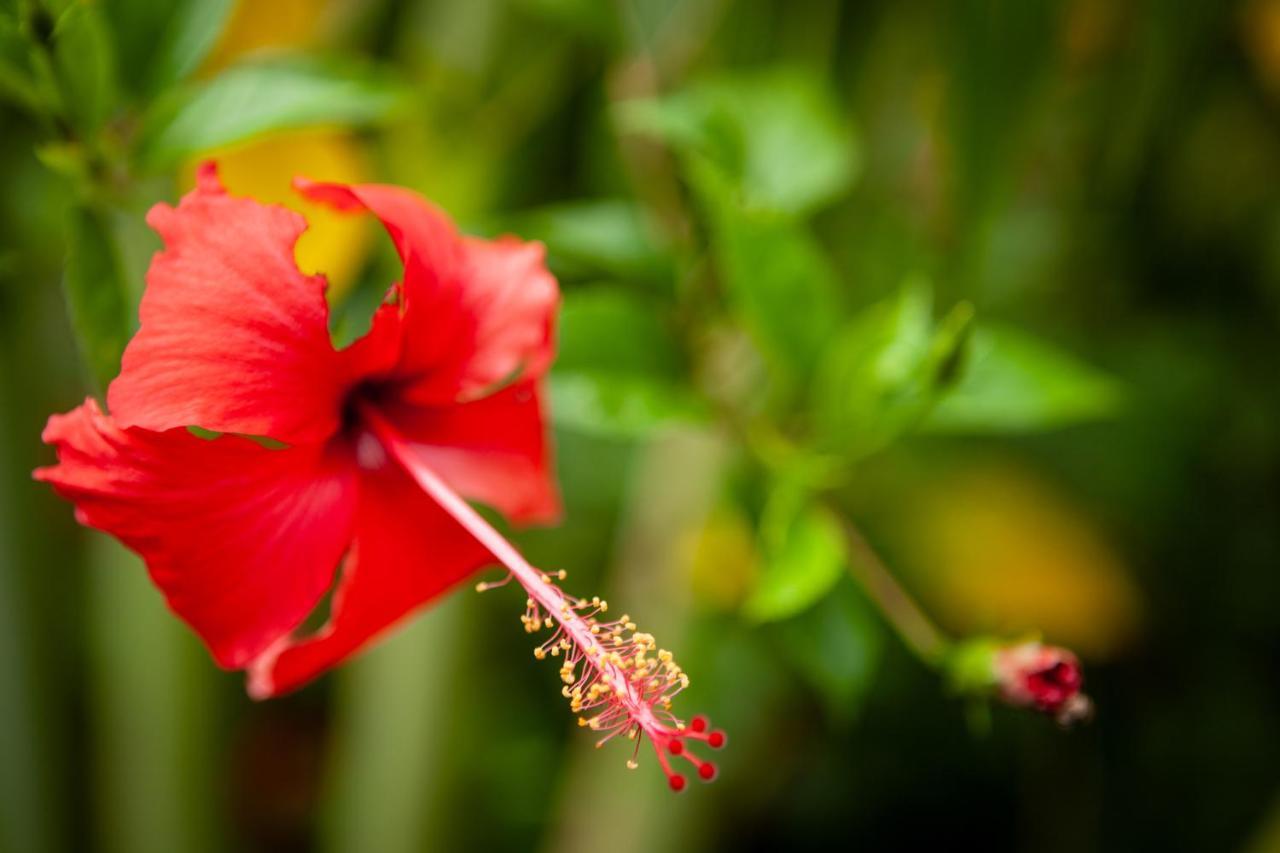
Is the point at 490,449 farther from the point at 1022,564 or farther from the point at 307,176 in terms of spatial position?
the point at 1022,564

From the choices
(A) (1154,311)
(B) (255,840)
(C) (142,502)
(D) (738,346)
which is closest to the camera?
(C) (142,502)

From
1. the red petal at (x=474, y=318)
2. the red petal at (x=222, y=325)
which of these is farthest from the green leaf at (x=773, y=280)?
the red petal at (x=222, y=325)

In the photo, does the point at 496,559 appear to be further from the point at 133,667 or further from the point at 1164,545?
the point at 1164,545

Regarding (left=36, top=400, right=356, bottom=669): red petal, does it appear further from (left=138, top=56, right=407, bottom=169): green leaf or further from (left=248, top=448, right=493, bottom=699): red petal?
(left=138, top=56, right=407, bottom=169): green leaf

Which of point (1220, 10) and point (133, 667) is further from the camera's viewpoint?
point (133, 667)

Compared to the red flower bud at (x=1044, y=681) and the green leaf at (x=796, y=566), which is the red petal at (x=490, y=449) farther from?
the red flower bud at (x=1044, y=681)

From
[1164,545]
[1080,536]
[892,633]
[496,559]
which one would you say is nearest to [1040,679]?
[496,559]
